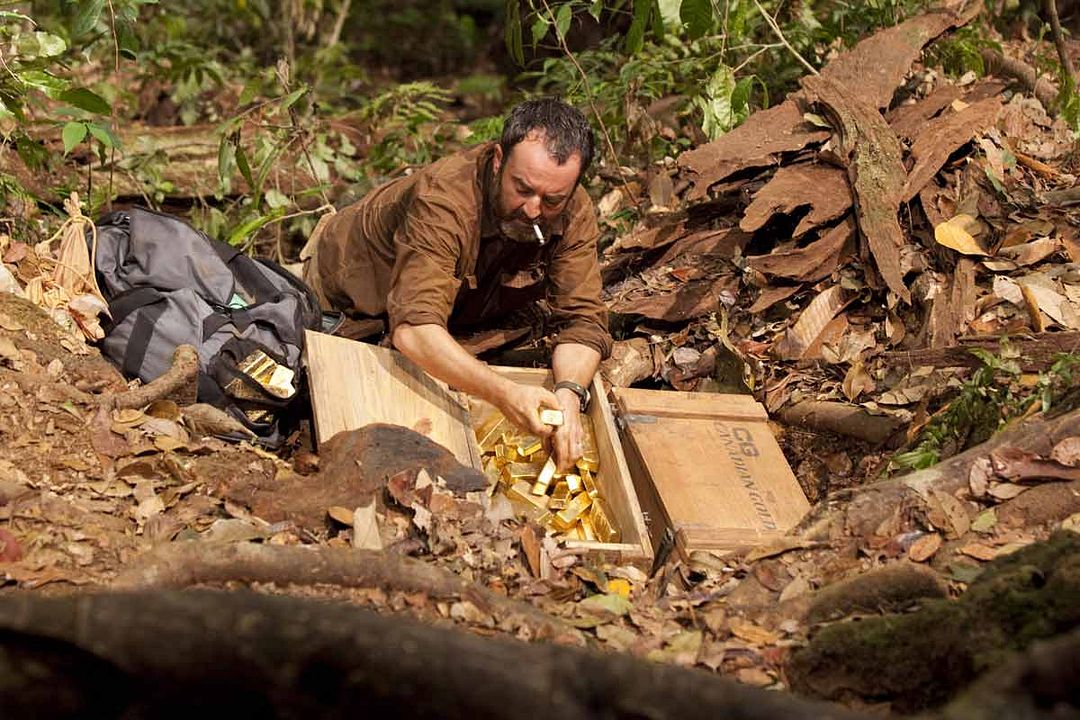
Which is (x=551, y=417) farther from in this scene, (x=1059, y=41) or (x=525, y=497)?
(x=1059, y=41)

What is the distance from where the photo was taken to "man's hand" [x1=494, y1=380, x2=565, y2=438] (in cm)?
429

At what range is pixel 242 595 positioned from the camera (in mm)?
1947

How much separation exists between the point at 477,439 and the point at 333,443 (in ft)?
2.78

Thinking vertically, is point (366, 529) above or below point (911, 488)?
above

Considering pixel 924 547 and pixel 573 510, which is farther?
pixel 573 510

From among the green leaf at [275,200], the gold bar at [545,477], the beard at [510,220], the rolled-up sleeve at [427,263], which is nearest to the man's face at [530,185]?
the beard at [510,220]

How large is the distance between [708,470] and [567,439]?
578mm

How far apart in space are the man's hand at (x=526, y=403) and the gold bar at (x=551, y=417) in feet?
0.05

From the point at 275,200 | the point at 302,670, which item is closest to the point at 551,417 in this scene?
the point at 302,670

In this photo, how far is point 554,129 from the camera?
4.41m

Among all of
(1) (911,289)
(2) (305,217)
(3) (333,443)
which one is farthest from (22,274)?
(1) (911,289)

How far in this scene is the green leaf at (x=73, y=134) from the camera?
4645 mm

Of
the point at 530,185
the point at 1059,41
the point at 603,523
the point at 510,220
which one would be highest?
the point at 530,185

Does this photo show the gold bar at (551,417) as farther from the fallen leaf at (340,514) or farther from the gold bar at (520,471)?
the fallen leaf at (340,514)
